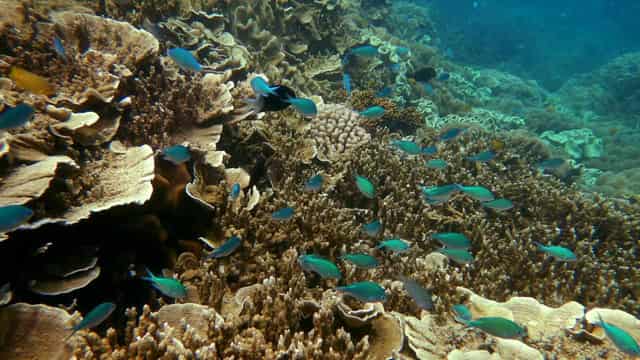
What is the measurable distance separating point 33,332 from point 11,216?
0.92 metres

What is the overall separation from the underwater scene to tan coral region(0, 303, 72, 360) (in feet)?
0.04

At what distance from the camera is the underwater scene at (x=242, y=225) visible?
2.79 m

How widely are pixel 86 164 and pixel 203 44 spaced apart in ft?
13.6

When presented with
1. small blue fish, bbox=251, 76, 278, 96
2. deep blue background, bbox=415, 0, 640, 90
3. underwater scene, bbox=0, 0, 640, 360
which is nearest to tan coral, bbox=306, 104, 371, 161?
underwater scene, bbox=0, 0, 640, 360

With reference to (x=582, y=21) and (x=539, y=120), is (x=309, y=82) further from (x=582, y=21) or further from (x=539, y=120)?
(x=582, y=21)

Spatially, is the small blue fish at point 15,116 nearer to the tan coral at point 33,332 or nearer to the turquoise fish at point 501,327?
the tan coral at point 33,332

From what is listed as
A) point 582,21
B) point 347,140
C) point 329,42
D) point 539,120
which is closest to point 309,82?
point 329,42

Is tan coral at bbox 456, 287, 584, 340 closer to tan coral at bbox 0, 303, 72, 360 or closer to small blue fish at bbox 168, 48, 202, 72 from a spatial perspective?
tan coral at bbox 0, 303, 72, 360

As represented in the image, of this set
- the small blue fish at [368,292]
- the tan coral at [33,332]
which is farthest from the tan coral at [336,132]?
the tan coral at [33,332]

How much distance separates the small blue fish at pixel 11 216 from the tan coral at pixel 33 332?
695mm

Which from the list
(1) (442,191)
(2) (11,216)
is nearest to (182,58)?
(2) (11,216)

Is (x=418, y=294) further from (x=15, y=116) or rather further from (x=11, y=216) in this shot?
(x=15, y=116)

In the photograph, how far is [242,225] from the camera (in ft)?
12.7

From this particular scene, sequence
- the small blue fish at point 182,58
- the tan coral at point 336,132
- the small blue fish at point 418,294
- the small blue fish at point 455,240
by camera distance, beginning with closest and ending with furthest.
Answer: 1. the small blue fish at point 418,294
2. the small blue fish at point 455,240
3. the small blue fish at point 182,58
4. the tan coral at point 336,132
